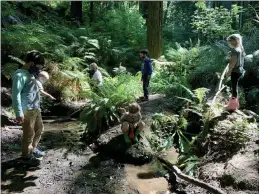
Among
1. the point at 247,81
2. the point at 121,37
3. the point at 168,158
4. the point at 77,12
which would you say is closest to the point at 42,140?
the point at 168,158

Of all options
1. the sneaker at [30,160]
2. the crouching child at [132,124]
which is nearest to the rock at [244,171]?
the crouching child at [132,124]

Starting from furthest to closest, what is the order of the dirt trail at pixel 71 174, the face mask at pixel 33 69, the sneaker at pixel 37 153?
the sneaker at pixel 37 153 → the face mask at pixel 33 69 → the dirt trail at pixel 71 174

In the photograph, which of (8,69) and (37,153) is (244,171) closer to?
(37,153)

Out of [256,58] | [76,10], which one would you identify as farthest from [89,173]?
[76,10]

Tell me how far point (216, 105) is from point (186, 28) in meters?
14.8

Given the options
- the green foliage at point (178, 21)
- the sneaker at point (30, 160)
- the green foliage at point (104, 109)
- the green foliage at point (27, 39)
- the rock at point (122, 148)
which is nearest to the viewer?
the sneaker at point (30, 160)

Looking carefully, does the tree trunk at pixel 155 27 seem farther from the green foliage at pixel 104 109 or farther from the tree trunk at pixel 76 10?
the tree trunk at pixel 76 10

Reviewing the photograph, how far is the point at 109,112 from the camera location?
796cm

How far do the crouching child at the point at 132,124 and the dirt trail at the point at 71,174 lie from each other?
0.66 meters

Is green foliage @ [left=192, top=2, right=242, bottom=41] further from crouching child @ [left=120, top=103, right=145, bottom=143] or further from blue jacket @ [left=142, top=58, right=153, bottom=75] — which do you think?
crouching child @ [left=120, top=103, right=145, bottom=143]

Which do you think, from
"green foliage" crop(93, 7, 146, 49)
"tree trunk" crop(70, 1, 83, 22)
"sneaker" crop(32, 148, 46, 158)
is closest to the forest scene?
"sneaker" crop(32, 148, 46, 158)

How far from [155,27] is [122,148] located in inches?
252

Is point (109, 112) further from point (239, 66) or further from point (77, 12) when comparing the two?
point (77, 12)

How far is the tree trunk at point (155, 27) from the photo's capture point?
11905 mm
